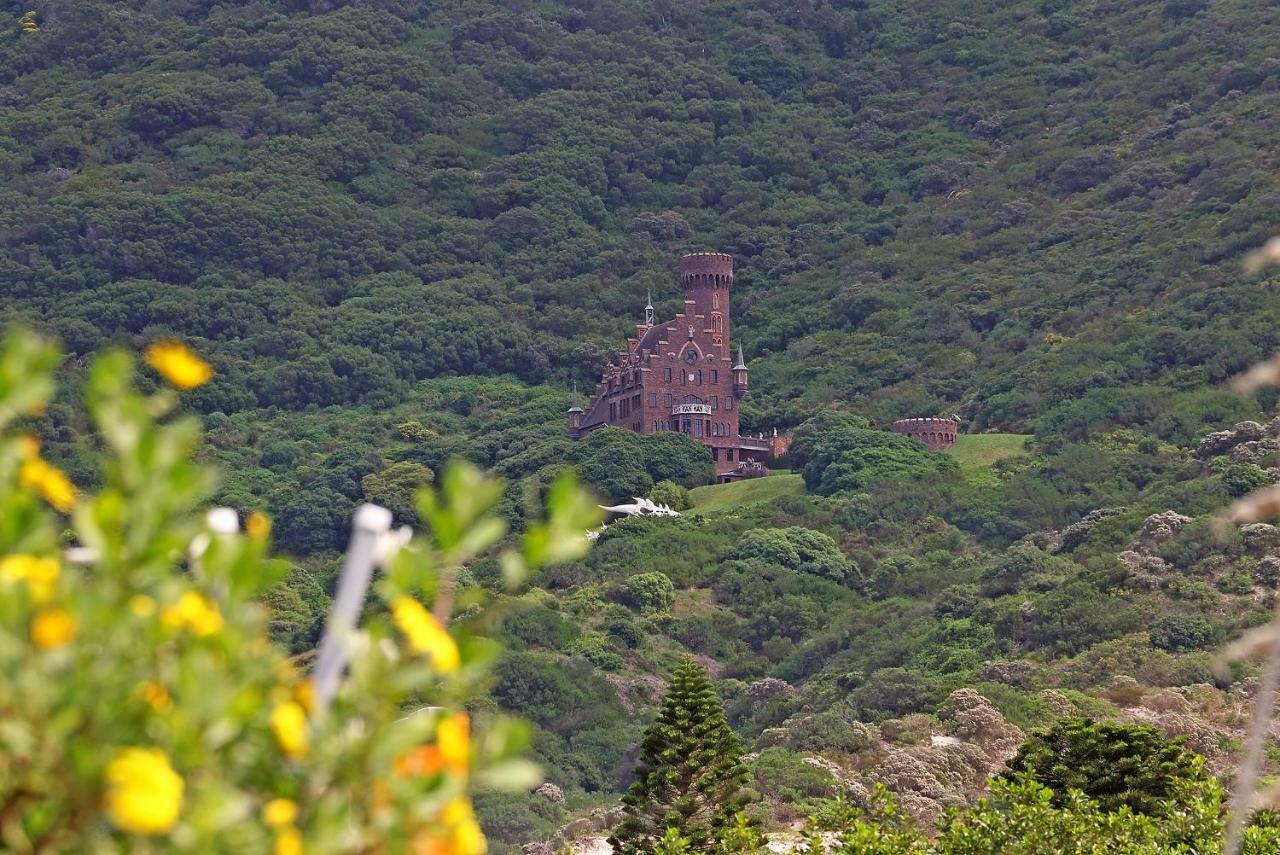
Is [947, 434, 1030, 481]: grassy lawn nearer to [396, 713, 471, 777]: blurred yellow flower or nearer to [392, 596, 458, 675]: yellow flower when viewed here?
[396, 713, 471, 777]: blurred yellow flower

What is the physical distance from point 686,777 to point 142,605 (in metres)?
36.6

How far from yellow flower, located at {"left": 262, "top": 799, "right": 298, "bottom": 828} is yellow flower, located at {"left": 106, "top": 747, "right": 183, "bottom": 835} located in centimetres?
45

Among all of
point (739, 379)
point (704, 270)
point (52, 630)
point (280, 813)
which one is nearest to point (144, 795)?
point (52, 630)

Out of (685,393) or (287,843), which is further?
(685,393)

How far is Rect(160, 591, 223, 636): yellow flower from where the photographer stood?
20.5ft

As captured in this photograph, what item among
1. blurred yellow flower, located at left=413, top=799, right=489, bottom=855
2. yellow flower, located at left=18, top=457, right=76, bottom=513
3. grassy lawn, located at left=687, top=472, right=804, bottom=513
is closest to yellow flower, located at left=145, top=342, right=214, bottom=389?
yellow flower, located at left=18, top=457, right=76, bottom=513

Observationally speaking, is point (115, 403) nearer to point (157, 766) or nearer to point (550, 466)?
point (157, 766)

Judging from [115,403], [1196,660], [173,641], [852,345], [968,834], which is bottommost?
[852,345]

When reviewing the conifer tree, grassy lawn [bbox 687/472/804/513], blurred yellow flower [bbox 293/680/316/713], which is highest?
blurred yellow flower [bbox 293/680/316/713]

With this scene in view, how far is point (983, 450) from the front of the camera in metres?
118

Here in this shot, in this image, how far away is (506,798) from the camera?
7094 centimetres

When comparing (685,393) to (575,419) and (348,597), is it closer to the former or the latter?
(575,419)

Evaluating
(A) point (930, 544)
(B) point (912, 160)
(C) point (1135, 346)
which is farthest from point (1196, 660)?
(B) point (912, 160)

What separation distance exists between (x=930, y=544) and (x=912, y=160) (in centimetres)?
7325
